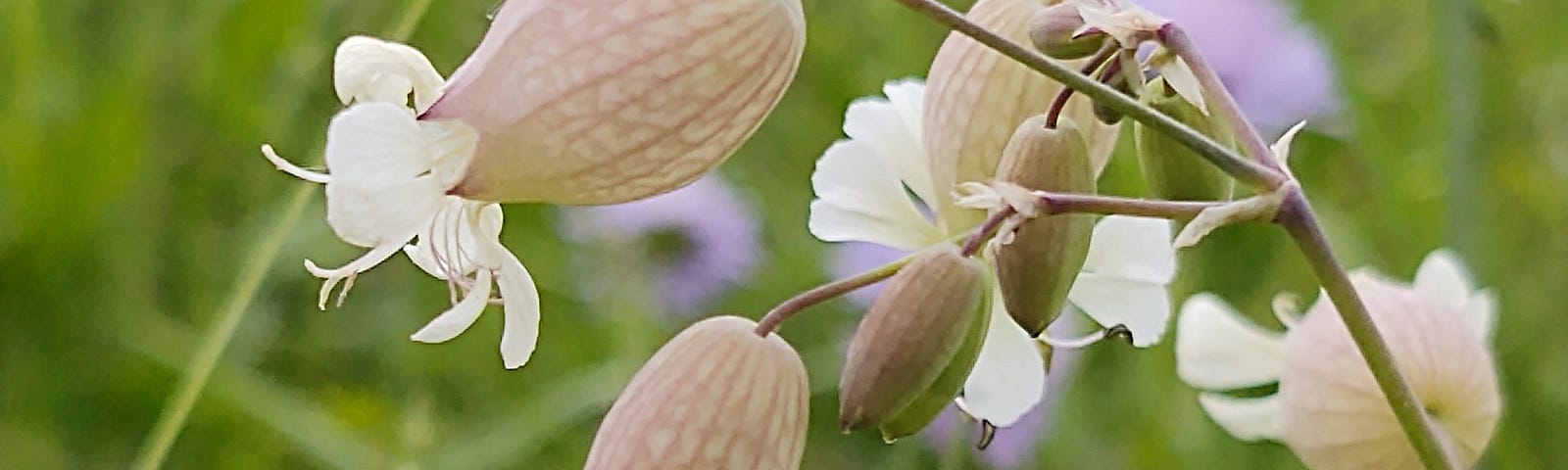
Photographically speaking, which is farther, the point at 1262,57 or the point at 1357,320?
the point at 1262,57

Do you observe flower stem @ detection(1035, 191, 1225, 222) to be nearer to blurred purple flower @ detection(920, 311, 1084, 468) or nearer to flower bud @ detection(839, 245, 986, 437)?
flower bud @ detection(839, 245, 986, 437)

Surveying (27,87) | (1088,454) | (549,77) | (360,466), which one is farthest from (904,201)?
(27,87)

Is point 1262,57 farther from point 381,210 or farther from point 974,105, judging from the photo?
point 381,210

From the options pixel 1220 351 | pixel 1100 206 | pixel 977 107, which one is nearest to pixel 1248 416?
pixel 1220 351

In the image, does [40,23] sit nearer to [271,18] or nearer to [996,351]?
[271,18]

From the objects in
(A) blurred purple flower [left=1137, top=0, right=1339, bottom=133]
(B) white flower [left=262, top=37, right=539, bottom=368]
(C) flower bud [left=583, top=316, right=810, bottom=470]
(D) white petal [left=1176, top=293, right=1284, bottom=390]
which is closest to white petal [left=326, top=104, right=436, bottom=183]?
(B) white flower [left=262, top=37, right=539, bottom=368]

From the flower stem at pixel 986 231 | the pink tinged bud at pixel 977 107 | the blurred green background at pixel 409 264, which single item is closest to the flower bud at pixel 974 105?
the pink tinged bud at pixel 977 107
